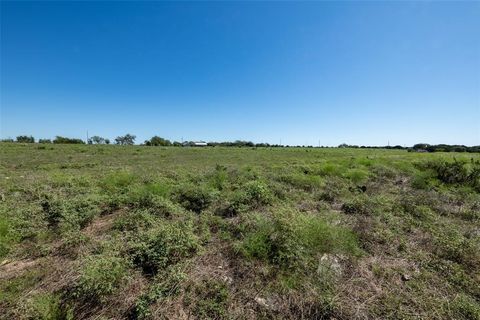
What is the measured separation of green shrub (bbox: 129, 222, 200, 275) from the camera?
11.7 feet

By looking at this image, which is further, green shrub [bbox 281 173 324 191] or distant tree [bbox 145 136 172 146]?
distant tree [bbox 145 136 172 146]

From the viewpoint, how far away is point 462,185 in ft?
Answer: 30.4

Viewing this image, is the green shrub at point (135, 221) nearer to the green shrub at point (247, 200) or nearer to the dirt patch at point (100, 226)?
Result: the dirt patch at point (100, 226)

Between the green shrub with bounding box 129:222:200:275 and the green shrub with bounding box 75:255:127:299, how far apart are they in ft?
1.11

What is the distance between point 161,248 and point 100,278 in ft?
2.93

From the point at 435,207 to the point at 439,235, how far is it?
7.31ft

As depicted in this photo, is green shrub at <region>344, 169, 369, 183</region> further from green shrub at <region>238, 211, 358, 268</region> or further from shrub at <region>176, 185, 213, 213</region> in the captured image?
shrub at <region>176, 185, 213, 213</region>

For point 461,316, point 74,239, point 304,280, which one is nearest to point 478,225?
point 461,316

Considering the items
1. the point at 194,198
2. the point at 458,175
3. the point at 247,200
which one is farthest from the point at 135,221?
the point at 458,175

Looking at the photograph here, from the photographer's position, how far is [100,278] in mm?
3027

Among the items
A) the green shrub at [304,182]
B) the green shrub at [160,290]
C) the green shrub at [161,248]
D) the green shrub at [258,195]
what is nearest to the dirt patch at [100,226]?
the green shrub at [161,248]

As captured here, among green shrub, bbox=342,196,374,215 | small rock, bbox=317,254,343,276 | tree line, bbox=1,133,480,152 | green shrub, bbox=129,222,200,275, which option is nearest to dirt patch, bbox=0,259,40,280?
green shrub, bbox=129,222,200,275

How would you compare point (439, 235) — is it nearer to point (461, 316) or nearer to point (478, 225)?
point (478, 225)

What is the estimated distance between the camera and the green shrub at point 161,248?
356 cm
